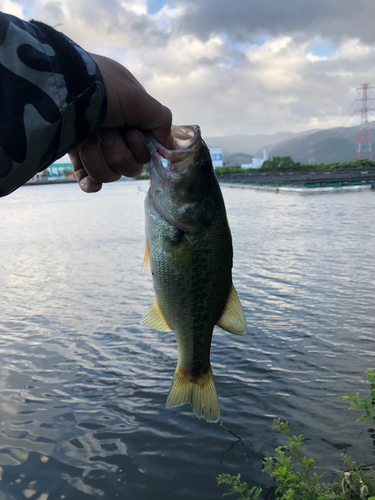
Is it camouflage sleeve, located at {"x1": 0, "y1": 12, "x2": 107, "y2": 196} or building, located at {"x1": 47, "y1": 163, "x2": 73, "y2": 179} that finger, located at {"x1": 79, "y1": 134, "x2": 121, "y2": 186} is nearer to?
camouflage sleeve, located at {"x1": 0, "y1": 12, "x2": 107, "y2": 196}

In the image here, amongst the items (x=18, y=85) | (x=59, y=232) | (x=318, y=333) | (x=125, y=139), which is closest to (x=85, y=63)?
(x=18, y=85)

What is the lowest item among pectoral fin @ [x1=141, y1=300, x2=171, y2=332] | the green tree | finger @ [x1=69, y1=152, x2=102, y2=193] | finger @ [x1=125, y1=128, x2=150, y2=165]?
pectoral fin @ [x1=141, y1=300, x2=171, y2=332]

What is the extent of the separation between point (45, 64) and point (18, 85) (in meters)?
0.17

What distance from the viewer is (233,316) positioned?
9.27ft

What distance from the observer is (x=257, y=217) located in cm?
2641

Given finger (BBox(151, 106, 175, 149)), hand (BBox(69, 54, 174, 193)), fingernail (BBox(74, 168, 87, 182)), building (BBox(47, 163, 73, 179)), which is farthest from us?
building (BBox(47, 163, 73, 179))

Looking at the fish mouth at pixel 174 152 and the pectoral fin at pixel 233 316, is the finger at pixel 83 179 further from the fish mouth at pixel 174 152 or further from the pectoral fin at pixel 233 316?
the pectoral fin at pixel 233 316

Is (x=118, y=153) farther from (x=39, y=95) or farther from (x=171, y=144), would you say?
(x=39, y=95)

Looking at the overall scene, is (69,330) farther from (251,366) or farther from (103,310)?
(251,366)

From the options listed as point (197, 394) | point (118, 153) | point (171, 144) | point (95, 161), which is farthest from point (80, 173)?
point (197, 394)

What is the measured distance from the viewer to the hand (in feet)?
6.79

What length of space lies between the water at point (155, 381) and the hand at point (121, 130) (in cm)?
375

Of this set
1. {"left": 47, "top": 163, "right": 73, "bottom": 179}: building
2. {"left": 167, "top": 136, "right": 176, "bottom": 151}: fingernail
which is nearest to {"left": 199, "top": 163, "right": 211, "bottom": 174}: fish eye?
{"left": 167, "top": 136, "right": 176, "bottom": 151}: fingernail

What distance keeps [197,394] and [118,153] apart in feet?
6.22
